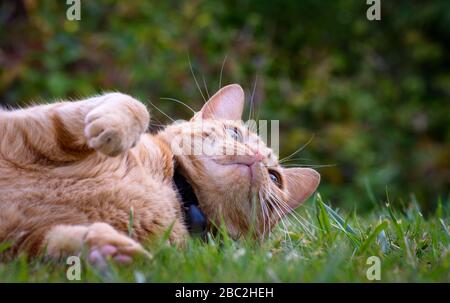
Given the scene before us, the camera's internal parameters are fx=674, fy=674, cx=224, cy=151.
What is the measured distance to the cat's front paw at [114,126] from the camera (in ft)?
7.25

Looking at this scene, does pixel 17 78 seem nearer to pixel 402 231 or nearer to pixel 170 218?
pixel 170 218

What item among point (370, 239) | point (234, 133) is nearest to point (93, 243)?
point (370, 239)

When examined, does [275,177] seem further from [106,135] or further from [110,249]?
[110,249]

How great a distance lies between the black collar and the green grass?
7.0 inches

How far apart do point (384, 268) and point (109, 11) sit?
428 cm

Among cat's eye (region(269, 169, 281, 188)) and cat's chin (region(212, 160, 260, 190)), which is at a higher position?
cat's chin (region(212, 160, 260, 190))

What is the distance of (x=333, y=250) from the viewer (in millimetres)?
2256

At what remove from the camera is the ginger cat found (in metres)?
2.21

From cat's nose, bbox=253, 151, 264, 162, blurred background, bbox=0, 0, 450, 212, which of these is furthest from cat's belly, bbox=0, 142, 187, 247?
blurred background, bbox=0, 0, 450, 212

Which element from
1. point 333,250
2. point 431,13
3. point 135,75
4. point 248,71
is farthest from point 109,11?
point 333,250

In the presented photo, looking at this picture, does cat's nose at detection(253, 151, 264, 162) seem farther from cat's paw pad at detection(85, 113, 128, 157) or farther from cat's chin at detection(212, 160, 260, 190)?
cat's paw pad at detection(85, 113, 128, 157)

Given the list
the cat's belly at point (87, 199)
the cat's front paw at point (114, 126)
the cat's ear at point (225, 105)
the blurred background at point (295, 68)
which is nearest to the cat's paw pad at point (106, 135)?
the cat's front paw at point (114, 126)

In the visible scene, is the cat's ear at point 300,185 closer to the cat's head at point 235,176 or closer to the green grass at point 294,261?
the cat's head at point 235,176

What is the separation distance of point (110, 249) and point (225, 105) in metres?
1.42
